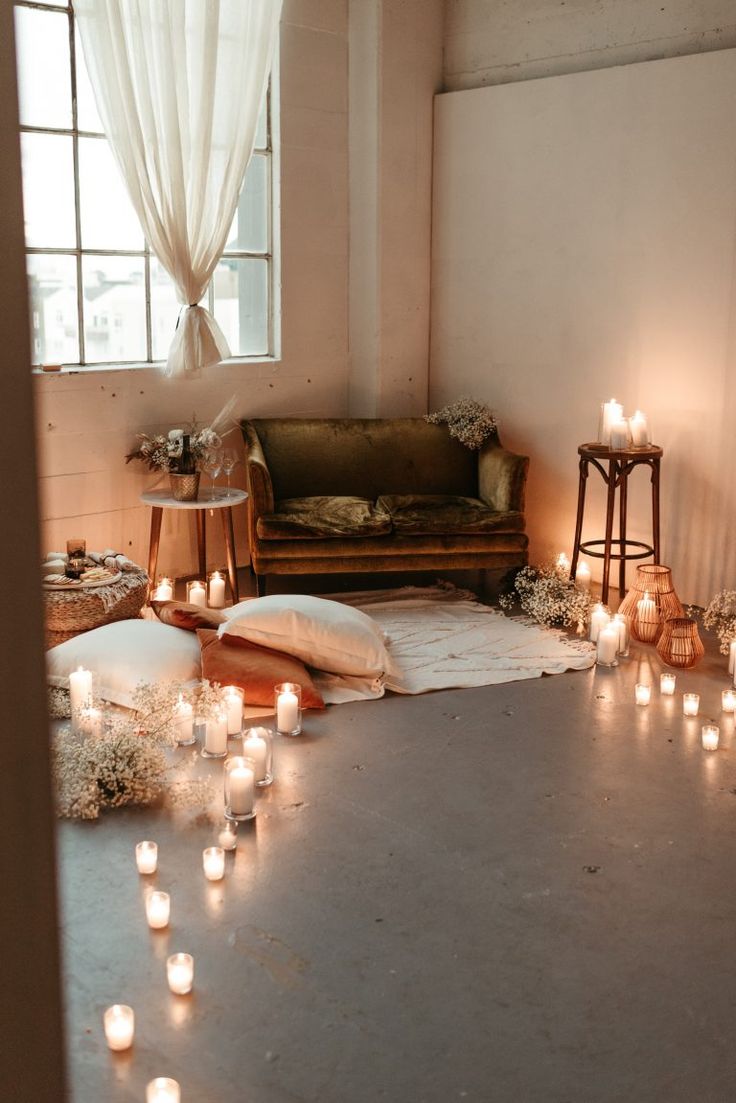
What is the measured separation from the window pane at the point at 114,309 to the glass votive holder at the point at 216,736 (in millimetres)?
2478

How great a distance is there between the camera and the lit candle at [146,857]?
3215 millimetres

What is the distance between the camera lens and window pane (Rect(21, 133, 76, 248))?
5.37 metres

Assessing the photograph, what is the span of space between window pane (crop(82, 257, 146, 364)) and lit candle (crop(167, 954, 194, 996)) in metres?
3.72

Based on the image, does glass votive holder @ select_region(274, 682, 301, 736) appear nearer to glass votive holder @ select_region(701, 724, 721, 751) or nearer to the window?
glass votive holder @ select_region(701, 724, 721, 751)

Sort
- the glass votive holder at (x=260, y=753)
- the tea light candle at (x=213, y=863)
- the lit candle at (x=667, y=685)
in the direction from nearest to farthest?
the tea light candle at (x=213, y=863) < the glass votive holder at (x=260, y=753) < the lit candle at (x=667, y=685)

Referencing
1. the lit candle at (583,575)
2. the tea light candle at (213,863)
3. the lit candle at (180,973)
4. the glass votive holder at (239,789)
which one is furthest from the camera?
the lit candle at (583,575)

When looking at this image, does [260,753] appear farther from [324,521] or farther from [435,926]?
[324,521]

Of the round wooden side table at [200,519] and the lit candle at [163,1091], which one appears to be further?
the round wooden side table at [200,519]

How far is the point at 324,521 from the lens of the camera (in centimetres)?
562

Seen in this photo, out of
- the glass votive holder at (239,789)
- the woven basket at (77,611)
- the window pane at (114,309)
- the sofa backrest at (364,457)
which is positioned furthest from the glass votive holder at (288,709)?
the window pane at (114,309)

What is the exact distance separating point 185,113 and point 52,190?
0.77 m

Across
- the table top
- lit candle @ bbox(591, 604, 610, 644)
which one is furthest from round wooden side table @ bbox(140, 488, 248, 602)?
lit candle @ bbox(591, 604, 610, 644)

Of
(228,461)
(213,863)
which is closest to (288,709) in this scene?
(213,863)

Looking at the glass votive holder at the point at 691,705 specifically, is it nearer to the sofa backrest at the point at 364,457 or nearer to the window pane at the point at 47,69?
the sofa backrest at the point at 364,457
